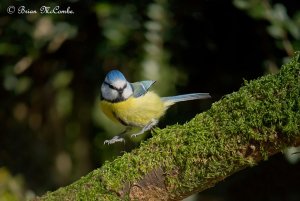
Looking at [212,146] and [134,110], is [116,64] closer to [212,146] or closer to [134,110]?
[134,110]

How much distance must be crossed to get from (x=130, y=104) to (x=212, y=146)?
103 centimetres

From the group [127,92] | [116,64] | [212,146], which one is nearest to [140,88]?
[127,92]

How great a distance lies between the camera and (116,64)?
3.76m

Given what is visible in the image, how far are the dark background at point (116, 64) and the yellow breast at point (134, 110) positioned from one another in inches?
13.1

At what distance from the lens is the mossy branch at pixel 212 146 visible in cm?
189

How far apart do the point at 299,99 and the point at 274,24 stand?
132 centimetres

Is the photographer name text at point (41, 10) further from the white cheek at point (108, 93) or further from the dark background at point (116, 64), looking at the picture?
the white cheek at point (108, 93)

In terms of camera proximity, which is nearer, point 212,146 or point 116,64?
point 212,146

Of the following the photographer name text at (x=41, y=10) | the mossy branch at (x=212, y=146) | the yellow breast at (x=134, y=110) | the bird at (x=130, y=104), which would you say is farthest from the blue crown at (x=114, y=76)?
the mossy branch at (x=212, y=146)

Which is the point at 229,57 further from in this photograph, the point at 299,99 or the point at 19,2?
the point at 299,99

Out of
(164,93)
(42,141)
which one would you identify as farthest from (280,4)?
(42,141)

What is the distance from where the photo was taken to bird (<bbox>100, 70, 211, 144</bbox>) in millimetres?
2945

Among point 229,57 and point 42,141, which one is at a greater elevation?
point 229,57

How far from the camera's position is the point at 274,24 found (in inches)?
123
